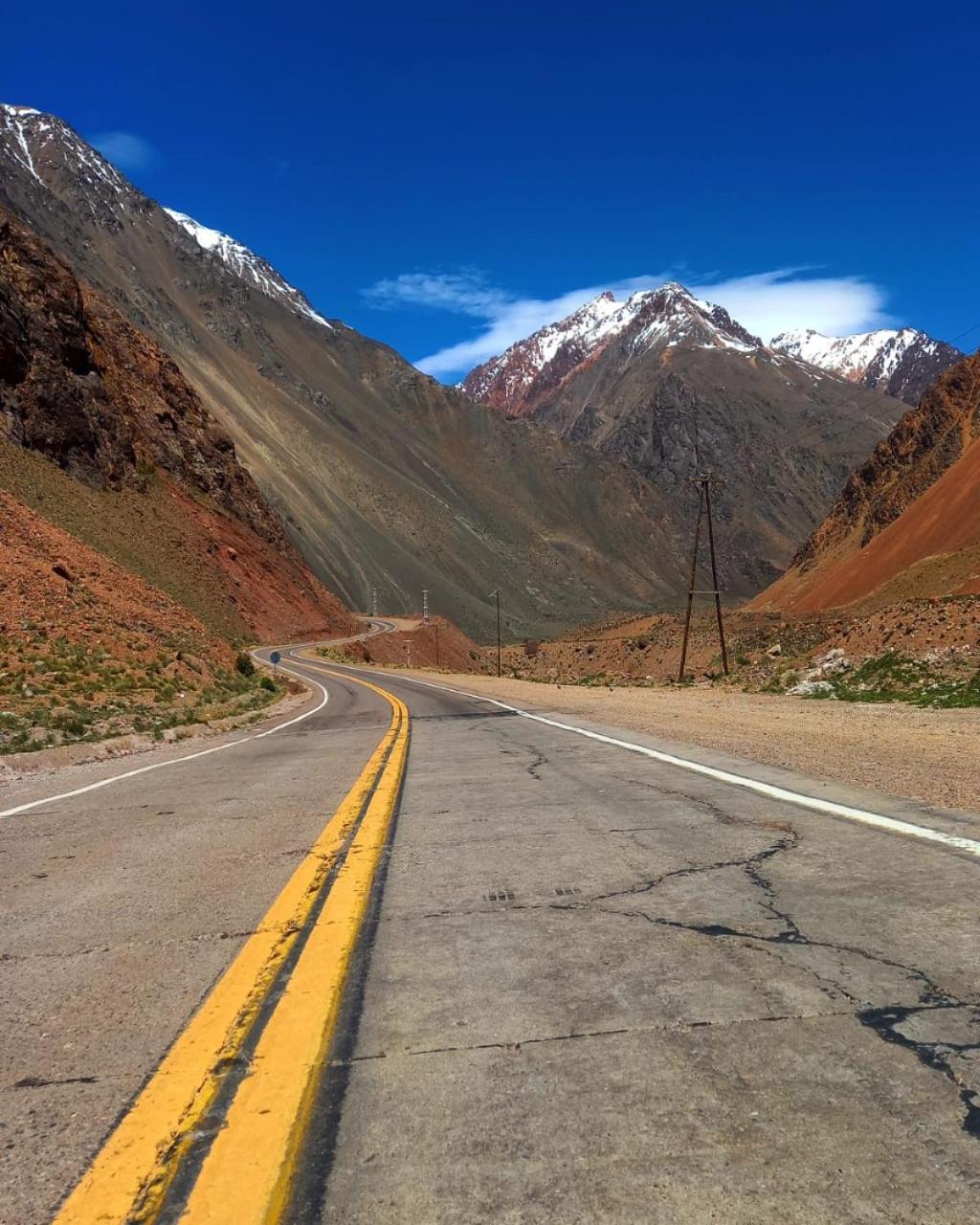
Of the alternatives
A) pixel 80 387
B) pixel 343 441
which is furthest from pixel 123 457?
pixel 343 441

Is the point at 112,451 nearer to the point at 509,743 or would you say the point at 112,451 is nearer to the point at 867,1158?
the point at 509,743

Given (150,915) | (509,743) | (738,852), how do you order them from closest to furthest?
(150,915)
(738,852)
(509,743)

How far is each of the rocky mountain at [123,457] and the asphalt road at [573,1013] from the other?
116ft

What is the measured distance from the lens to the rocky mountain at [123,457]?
46.0 meters

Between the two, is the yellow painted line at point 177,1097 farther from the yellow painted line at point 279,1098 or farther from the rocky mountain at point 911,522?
the rocky mountain at point 911,522

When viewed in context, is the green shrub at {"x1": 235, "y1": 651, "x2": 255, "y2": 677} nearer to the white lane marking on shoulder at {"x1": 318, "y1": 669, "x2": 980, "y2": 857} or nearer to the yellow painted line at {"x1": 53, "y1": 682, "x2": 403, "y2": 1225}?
the white lane marking on shoulder at {"x1": 318, "y1": 669, "x2": 980, "y2": 857}

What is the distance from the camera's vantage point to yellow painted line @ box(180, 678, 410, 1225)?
191cm

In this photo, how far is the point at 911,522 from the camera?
5712 centimetres

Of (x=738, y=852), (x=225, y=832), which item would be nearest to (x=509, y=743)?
(x=225, y=832)

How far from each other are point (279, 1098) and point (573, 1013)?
0.98 m

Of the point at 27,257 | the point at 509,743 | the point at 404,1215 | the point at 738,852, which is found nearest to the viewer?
the point at 404,1215

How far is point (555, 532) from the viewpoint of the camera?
18250 cm

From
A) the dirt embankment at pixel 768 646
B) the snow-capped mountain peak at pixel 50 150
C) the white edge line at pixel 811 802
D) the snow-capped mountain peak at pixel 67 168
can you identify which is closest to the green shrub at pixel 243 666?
the dirt embankment at pixel 768 646

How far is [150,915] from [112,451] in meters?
56.1
